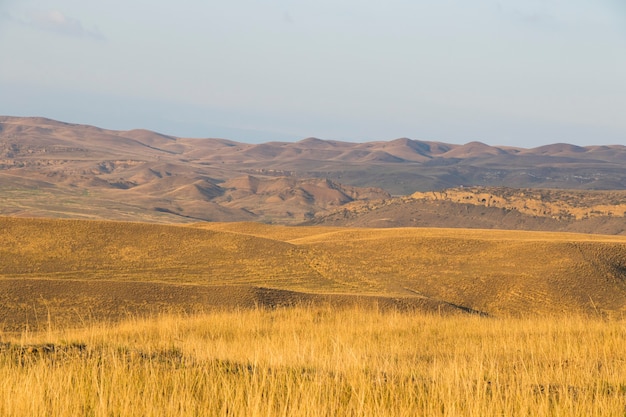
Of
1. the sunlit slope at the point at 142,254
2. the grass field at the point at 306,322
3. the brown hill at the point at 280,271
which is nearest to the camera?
the grass field at the point at 306,322

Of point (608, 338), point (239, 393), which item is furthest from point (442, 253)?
point (239, 393)

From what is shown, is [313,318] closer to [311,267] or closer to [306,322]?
[306,322]

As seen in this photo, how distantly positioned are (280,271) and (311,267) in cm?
201

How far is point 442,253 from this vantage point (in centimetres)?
3991

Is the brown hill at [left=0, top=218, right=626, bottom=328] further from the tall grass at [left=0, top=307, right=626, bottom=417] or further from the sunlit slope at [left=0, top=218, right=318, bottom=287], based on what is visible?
the tall grass at [left=0, top=307, right=626, bottom=417]

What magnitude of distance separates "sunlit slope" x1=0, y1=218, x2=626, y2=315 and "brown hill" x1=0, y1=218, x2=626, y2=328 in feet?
0.18

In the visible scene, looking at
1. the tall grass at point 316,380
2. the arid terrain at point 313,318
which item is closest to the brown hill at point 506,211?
the arid terrain at point 313,318

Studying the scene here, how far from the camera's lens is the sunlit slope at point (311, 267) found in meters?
26.6

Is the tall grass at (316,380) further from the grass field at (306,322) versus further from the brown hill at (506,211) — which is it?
the brown hill at (506,211)

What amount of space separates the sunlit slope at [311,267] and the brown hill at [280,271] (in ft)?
0.18

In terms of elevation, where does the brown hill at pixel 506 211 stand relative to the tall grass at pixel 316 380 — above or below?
below

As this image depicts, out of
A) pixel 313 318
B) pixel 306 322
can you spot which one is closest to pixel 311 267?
pixel 313 318

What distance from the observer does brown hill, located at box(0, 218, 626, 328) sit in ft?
82.7

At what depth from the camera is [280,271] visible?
34.1 m
